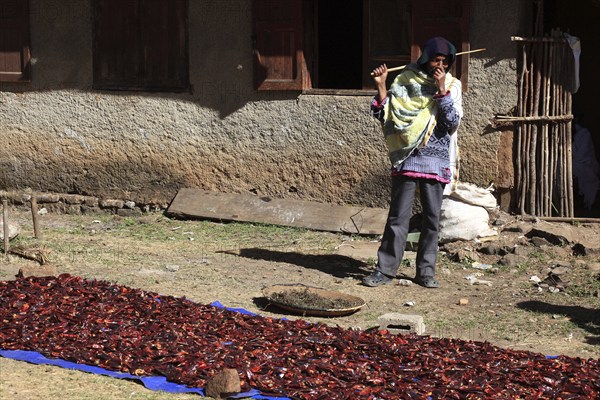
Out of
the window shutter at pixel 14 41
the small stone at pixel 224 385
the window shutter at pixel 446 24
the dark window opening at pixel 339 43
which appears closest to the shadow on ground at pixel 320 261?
the window shutter at pixel 446 24

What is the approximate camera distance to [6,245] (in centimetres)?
903

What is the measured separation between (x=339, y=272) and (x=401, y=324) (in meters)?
2.22

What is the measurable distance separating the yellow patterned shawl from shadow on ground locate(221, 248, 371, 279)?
1154mm

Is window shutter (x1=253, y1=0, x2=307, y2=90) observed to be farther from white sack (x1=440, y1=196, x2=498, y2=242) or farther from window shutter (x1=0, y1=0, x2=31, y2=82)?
window shutter (x1=0, y1=0, x2=31, y2=82)

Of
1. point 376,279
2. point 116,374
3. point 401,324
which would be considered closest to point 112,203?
point 376,279

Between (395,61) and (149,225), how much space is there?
3029mm

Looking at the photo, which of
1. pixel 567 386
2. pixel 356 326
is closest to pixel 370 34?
pixel 356 326

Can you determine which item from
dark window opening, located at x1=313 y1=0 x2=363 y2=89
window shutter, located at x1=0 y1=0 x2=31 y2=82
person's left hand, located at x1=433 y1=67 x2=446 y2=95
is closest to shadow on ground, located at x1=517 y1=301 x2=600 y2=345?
person's left hand, located at x1=433 y1=67 x2=446 y2=95

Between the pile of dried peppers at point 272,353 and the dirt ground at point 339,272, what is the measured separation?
326 mm

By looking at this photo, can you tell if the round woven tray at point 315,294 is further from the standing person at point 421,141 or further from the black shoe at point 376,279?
the standing person at point 421,141

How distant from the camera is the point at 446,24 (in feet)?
32.3

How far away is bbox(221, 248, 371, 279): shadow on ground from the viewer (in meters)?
8.87

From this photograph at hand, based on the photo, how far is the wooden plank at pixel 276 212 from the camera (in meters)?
10.2

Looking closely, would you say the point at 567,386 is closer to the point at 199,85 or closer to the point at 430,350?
the point at 430,350
